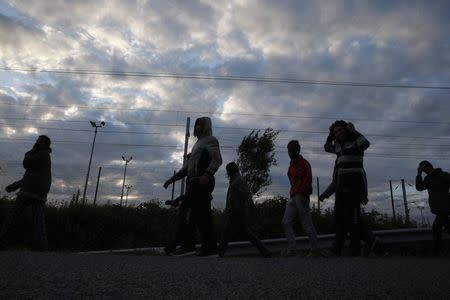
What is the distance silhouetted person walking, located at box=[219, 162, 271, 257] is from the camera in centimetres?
565

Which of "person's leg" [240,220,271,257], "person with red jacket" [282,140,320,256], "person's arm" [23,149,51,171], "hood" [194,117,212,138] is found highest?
"hood" [194,117,212,138]

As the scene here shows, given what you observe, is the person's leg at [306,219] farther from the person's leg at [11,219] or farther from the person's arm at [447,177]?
the person's leg at [11,219]

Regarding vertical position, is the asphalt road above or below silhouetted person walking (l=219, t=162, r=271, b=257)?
below

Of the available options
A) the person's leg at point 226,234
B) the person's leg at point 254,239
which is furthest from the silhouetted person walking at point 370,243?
the person's leg at point 226,234

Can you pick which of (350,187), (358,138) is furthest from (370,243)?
(358,138)

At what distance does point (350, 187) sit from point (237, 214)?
1769 millimetres

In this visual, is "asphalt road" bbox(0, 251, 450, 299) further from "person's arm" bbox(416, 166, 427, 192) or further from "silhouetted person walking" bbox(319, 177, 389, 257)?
"person's arm" bbox(416, 166, 427, 192)

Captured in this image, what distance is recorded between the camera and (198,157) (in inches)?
199

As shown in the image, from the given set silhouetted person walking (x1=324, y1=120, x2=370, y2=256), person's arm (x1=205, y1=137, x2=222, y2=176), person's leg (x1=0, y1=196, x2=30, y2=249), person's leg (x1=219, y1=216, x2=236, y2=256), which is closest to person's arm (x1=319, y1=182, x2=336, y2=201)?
silhouetted person walking (x1=324, y1=120, x2=370, y2=256)

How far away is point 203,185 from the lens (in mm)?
4797

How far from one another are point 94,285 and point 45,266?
0.93 meters

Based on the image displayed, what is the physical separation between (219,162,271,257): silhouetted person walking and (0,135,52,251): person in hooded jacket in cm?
282

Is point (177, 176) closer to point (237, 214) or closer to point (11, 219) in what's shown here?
point (237, 214)

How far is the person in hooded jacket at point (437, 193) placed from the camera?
6457 millimetres
